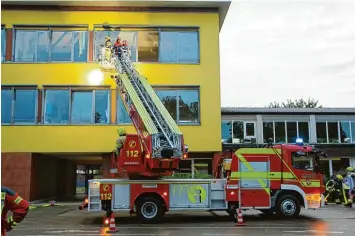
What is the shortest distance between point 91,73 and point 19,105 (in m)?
4.07

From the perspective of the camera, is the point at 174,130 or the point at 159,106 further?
the point at 159,106

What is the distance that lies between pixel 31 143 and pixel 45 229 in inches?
415

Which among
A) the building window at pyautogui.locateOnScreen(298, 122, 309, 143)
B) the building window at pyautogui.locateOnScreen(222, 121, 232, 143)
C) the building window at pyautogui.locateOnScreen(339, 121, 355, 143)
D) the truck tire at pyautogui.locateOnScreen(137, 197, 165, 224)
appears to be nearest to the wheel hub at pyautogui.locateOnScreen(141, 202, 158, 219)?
the truck tire at pyautogui.locateOnScreen(137, 197, 165, 224)

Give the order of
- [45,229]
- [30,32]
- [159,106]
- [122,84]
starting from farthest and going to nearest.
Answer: [30,32] → [122,84] → [159,106] → [45,229]

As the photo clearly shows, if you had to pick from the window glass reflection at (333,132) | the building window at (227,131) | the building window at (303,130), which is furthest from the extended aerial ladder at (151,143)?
the window glass reflection at (333,132)

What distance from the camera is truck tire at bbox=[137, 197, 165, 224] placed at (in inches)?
548

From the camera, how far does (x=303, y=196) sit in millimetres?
14562

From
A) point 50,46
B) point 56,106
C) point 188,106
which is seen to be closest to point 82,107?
point 56,106

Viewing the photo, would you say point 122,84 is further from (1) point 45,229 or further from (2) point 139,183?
(1) point 45,229

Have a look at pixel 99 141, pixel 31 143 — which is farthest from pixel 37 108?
pixel 99 141

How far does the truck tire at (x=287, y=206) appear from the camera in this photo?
47.6ft

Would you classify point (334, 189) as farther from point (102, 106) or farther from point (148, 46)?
point (102, 106)

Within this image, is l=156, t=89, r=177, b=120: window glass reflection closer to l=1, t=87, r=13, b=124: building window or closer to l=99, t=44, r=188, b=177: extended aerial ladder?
l=99, t=44, r=188, b=177: extended aerial ladder

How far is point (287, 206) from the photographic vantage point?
14.6 m
